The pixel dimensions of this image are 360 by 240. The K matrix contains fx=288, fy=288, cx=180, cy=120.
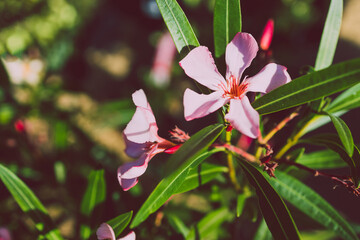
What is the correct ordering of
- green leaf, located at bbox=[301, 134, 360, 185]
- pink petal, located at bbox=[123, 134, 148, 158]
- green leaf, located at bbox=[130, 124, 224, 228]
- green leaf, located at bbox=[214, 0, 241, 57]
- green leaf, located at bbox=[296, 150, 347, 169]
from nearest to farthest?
1. green leaf, located at bbox=[130, 124, 224, 228]
2. green leaf, located at bbox=[301, 134, 360, 185]
3. green leaf, located at bbox=[214, 0, 241, 57]
4. pink petal, located at bbox=[123, 134, 148, 158]
5. green leaf, located at bbox=[296, 150, 347, 169]

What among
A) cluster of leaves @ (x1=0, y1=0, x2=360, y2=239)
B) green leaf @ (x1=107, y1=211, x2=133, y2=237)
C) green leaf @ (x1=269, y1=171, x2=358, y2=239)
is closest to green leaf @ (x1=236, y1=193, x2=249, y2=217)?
cluster of leaves @ (x1=0, y1=0, x2=360, y2=239)

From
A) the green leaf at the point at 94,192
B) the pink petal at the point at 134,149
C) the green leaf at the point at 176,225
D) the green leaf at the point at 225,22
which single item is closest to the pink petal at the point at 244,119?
the green leaf at the point at 225,22

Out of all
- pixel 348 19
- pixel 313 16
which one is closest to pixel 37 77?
pixel 313 16

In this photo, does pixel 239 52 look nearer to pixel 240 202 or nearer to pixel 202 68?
pixel 202 68

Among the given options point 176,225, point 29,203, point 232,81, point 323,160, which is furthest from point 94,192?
point 323,160

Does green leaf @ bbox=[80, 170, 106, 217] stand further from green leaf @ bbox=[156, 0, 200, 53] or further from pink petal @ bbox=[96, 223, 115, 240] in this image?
green leaf @ bbox=[156, 0, 200, 53]

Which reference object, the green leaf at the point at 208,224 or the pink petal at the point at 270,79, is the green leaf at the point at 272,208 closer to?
the pink petal at the point at 270,79
